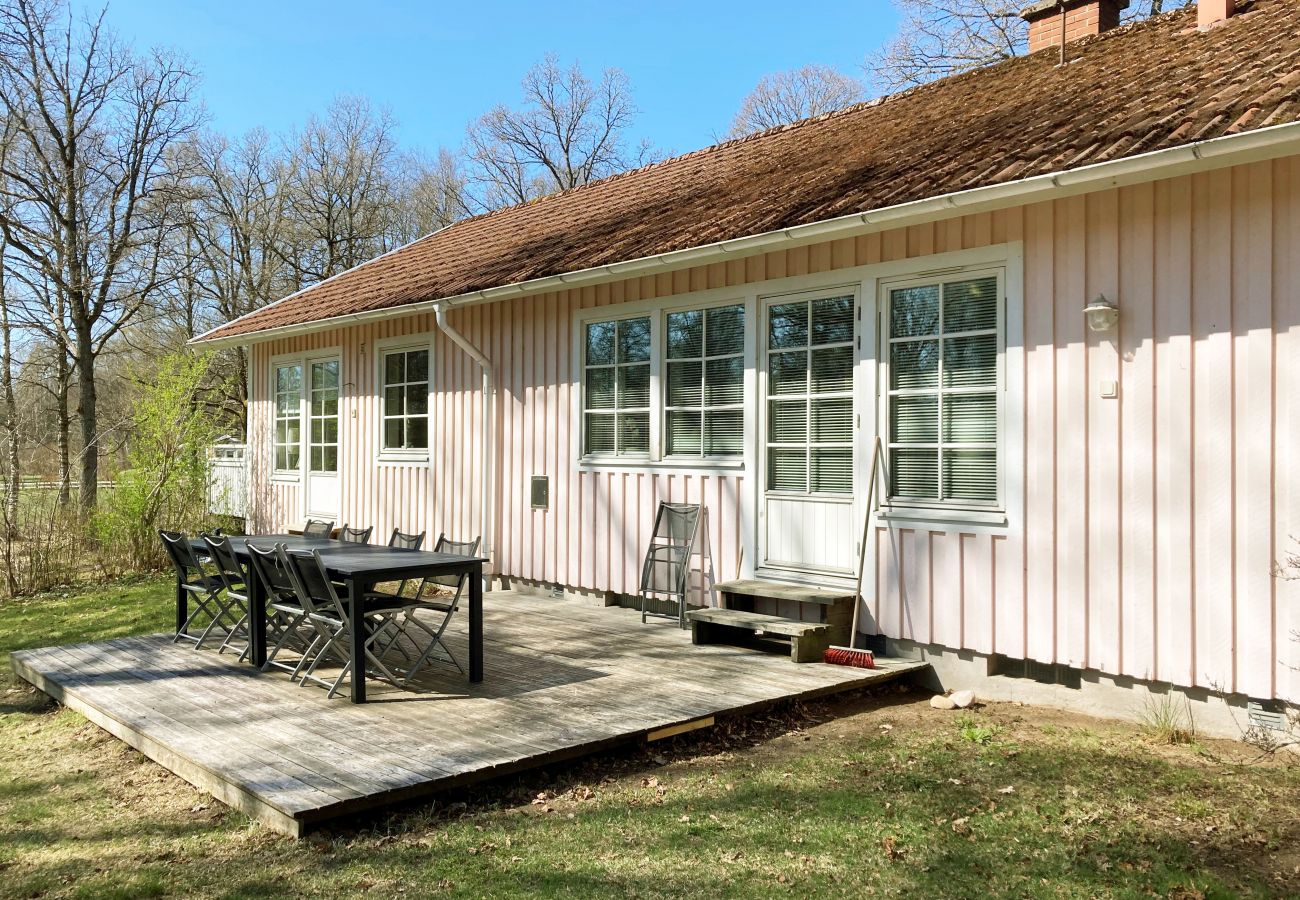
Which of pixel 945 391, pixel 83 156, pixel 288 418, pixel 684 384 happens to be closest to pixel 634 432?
pixel 684 384

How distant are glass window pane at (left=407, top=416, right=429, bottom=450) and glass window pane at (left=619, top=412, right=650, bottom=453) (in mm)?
3282

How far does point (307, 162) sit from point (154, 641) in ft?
78.1

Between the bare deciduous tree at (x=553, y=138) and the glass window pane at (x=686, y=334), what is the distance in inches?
891

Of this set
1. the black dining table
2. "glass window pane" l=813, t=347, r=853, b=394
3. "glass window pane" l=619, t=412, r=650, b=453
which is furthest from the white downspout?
"glass window pane" l=813, t=347, r=853, b=394

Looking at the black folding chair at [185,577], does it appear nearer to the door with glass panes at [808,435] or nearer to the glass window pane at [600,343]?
the glass window pane at [600,343]

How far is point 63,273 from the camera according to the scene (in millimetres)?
18469

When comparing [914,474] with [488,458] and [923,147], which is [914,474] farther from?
[488,458]

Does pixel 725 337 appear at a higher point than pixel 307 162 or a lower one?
lower

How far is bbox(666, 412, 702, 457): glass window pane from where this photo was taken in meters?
7.87

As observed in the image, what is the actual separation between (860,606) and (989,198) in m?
2.79

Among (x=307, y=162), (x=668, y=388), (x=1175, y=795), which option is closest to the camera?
(x=1175, y=795)

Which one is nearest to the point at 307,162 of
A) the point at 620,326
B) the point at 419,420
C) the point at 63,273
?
the point at 63,273

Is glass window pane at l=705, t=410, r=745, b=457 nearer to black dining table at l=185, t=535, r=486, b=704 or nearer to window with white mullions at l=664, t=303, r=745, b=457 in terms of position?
window with white mullions at l=664, t=303, r=745, b=457

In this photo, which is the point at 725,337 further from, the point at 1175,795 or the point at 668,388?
the point at 1175,795
